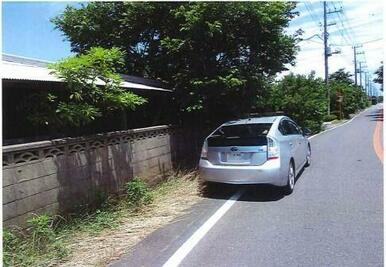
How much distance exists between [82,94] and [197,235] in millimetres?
3230

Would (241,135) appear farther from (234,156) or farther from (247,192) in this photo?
(247,192)

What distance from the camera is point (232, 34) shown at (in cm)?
1159

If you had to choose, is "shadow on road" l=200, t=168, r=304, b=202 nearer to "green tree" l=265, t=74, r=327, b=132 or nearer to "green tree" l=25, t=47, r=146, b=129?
"green tree" l=25, t=47, r=146, b=129

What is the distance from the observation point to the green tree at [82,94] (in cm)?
691

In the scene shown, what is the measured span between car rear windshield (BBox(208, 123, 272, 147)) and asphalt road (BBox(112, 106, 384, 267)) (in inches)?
39.4

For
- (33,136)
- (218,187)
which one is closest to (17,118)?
(33,136)

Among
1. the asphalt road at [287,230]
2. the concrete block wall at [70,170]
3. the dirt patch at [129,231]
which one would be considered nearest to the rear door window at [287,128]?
the asphalt road at [287,230]

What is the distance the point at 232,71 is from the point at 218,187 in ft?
13.6

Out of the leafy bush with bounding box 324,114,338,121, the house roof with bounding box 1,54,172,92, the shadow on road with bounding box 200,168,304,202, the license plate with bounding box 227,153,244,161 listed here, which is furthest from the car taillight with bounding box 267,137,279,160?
the leafy bush with bounding box 324,114,338,121

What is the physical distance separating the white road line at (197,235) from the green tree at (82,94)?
2.57 meters

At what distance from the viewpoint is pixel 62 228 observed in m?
6.02

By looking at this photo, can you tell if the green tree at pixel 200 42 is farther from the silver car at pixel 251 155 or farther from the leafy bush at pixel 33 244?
the leafy bush at pixel 33 244

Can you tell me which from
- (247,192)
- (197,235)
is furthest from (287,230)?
(247,192)

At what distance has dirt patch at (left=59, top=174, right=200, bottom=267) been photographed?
5090 mm
